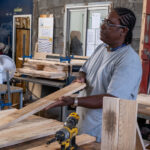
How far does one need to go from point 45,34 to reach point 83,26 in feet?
4.63

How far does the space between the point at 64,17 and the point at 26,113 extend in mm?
5590

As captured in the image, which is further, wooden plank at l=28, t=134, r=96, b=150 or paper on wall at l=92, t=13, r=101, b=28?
paper on wall at l=92, t=13, r=101, b=28

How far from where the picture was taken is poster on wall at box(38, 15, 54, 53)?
749cm

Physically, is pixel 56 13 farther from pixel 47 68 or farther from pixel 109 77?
pixel 109 77

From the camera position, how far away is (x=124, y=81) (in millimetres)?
1747

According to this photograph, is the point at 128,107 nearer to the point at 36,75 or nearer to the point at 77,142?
the point at 77,142

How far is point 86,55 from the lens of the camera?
677 cm

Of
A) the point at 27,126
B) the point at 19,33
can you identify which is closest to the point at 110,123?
the point at 27,126

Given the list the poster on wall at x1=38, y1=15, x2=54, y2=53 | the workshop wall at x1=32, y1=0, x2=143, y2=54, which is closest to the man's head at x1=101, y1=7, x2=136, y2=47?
the workshop wall at x1=32, y1=0, x2=143, y2=54

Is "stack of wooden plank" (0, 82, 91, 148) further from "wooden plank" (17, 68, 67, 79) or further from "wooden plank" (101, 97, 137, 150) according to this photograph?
"wooden plank" (17, 68, 67, 79)

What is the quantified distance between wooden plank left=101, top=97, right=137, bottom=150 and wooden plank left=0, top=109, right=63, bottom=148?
72cm

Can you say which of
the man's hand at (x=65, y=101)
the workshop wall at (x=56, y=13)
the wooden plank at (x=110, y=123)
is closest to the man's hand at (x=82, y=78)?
the man's hand at (x=65, y=101)

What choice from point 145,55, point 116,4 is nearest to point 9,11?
point 116,4

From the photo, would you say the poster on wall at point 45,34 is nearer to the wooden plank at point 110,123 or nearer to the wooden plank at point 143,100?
the wooden plank at point 143,100
